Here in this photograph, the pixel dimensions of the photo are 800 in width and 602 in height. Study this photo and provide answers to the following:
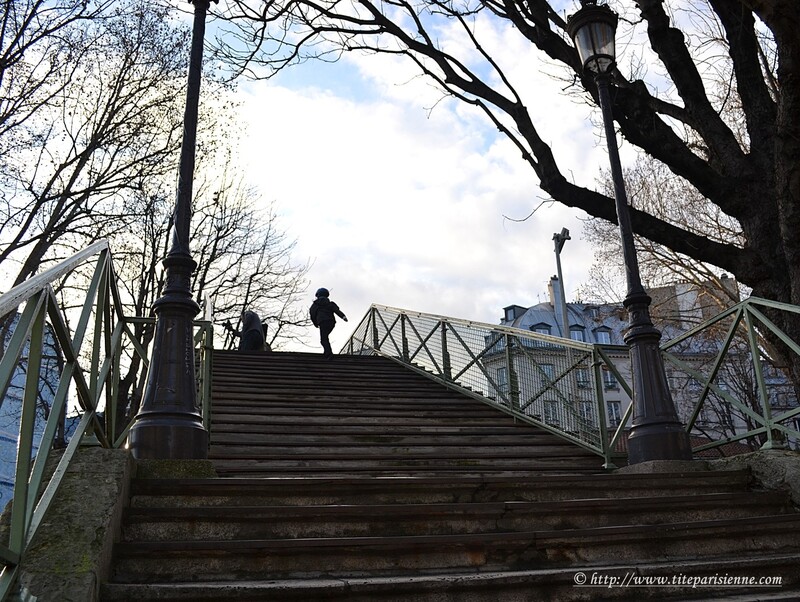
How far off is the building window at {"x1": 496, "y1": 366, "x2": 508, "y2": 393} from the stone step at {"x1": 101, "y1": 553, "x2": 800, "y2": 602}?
506 cm

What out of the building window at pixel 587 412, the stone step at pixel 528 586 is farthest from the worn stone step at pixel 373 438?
the stone step at pixel 528 586

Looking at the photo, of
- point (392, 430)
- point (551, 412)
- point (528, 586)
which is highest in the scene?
point (551, 412)

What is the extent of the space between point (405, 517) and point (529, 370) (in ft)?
15.2

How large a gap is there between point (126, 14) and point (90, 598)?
12.7 metres

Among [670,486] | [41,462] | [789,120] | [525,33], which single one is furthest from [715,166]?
[41,462]

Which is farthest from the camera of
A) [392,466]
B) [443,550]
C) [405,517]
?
[392,466]

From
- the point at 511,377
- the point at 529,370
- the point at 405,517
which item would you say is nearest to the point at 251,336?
the point at 511,377

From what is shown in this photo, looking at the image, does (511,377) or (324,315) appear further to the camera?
(324,315)

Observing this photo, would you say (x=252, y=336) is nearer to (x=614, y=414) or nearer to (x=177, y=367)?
(x=614, y=414)

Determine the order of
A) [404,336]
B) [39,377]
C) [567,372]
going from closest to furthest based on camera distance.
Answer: [39,377]
[567,372]
[404,336]

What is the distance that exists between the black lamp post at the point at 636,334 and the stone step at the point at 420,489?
0.58m

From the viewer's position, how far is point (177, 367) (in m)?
4.98

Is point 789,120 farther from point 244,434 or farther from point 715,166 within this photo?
point 244,434

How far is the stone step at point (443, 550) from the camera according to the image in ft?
11.5
